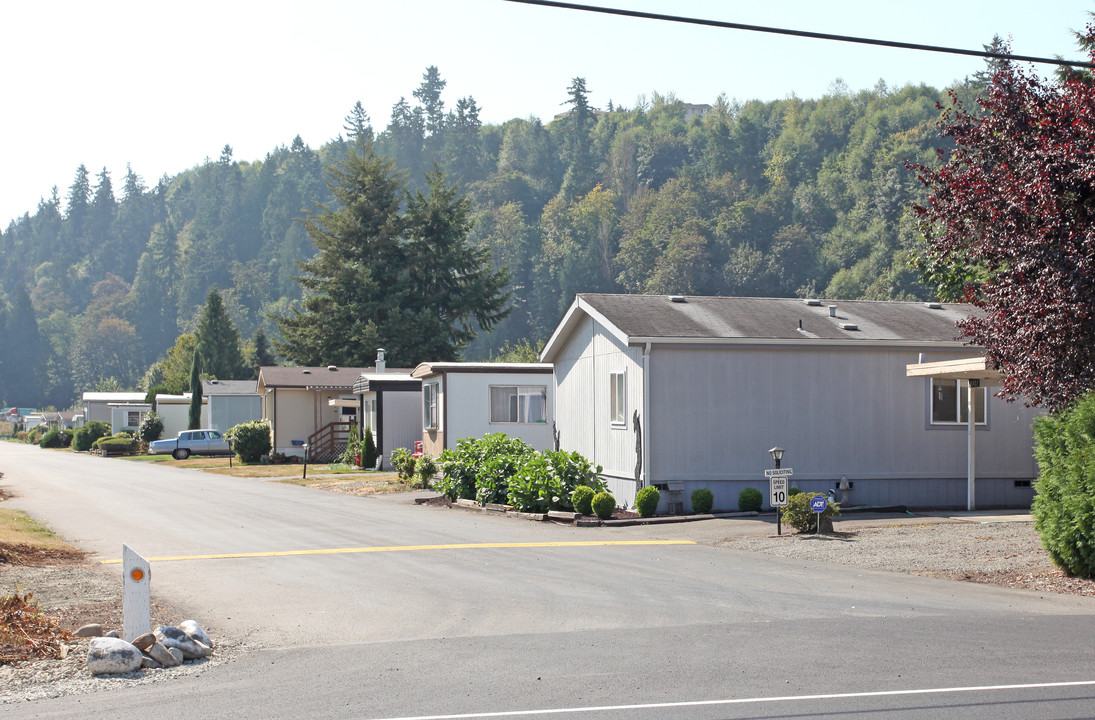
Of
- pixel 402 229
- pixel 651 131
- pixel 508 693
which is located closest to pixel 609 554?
pixel 508 693

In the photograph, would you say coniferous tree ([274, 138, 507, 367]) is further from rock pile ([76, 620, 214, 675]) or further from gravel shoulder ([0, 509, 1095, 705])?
rock pile ([76, 620, 214, 675])

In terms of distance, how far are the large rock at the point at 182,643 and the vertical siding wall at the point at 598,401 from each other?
1316 cm

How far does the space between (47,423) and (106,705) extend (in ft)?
371

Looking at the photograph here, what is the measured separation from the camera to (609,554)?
52.1 feet

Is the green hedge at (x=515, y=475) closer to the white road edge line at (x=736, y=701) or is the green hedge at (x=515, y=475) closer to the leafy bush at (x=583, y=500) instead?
the leafy bush at (x=583, y=500)

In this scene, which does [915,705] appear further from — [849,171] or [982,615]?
[849,171]

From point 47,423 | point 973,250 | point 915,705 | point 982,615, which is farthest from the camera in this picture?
point 47,423

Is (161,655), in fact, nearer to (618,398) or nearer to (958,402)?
(618,398)

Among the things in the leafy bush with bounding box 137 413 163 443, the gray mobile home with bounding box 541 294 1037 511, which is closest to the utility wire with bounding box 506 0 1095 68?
the gray mobile home with bounding box 541 294 1037 511

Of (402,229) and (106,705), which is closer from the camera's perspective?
(106,705)

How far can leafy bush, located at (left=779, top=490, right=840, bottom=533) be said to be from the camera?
17547 mm

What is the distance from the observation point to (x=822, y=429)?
2203 centimetres

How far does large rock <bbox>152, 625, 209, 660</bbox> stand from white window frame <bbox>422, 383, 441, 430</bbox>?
24351 mm

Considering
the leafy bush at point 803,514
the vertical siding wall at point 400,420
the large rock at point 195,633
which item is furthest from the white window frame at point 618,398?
the vertical siding wall at point 400,420
